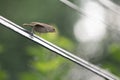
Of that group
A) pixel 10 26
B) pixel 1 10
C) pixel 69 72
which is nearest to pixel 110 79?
pixel 10 26

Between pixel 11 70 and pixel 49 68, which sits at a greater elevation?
pixel 49 68

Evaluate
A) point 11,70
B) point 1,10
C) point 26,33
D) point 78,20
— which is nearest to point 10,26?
point 26,33

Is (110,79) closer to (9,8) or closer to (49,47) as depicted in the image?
(49,47)

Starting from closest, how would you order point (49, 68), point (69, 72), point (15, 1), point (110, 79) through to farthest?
point (110, 79), point (49, 68), point (69, 72), point (15, 1)

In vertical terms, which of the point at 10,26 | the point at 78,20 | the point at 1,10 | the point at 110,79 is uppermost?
the point at 10,26

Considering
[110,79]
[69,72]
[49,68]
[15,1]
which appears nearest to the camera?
[110,79]

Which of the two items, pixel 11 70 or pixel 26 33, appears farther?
pixel 11 70
